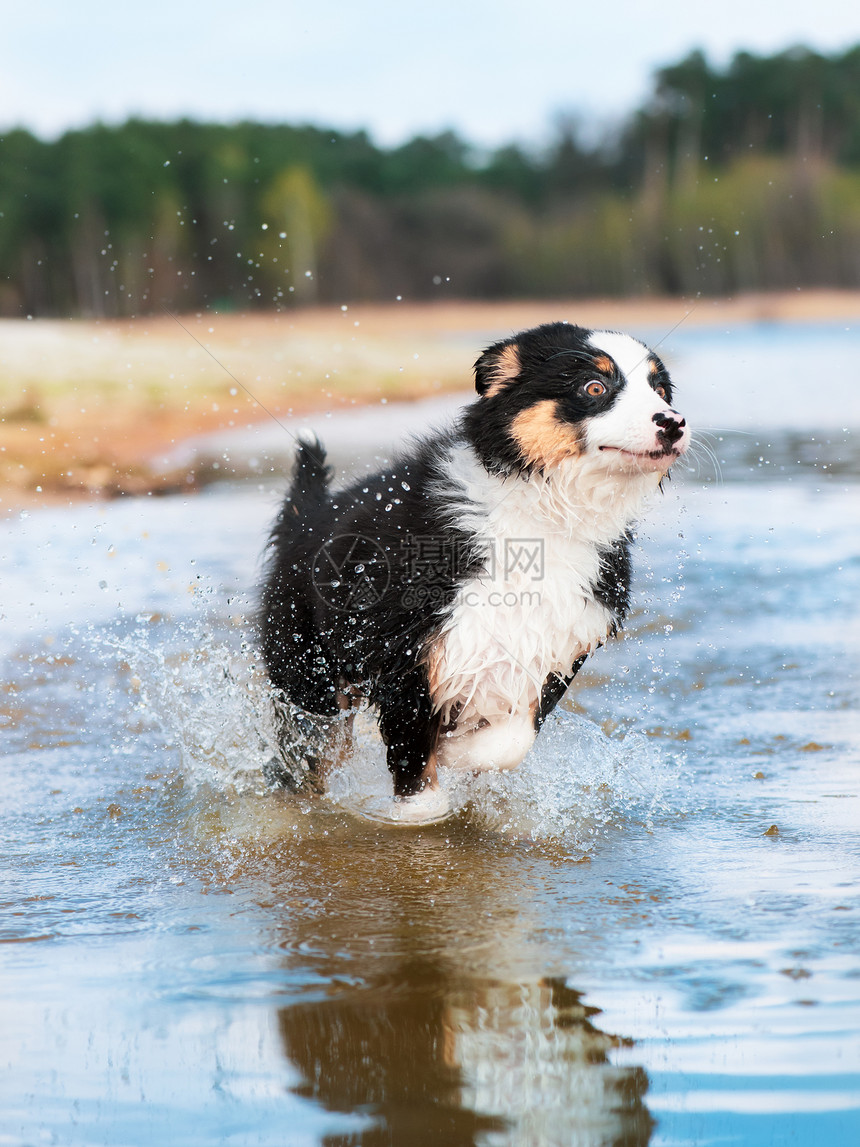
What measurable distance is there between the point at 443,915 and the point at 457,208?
40.6 m

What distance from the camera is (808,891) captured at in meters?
3.54

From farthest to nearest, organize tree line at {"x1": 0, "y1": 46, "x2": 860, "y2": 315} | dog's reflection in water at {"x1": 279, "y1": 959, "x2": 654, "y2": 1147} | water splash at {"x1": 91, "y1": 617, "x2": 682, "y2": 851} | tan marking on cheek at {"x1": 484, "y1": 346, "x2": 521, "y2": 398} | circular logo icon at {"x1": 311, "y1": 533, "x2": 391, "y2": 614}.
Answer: tree line at {"x1": 0, "y1": 46, "x2": 860, "y2": 315}
water splash at {"x1": 91, "y1": 617, "x2": 682, "y2": 851}
circular logo icon at {"x1": 311, "y1": 533, "x2": 391, "y2": 614}
tan marking on cheek at {"x1": 484, "y1": 346, "x2": 521, "y2": 398}
dog's reflection in water at {"x1": 279, "y1": 959, "x2": 654, "y2": 1147}

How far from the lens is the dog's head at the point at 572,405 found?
12.1 feet

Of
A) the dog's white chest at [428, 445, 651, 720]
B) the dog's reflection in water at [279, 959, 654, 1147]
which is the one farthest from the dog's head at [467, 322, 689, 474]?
the dog's reflection in water at [279, 959, 654, 1147]

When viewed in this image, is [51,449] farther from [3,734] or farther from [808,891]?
[808,891]

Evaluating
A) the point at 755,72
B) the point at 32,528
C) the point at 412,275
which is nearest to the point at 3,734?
the point at 32,528

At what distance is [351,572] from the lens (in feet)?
13.6

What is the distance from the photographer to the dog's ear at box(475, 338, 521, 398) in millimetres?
3918

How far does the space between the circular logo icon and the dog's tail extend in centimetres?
40

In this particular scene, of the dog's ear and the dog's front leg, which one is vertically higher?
the dog's ear

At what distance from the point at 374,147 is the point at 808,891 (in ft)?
160

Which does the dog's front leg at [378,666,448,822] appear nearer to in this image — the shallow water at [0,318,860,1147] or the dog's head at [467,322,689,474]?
the shallow water at [0,318,860,1147]

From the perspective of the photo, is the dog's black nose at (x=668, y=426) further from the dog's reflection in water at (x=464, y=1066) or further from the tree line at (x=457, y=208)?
the tree line at (x=457, y=208)

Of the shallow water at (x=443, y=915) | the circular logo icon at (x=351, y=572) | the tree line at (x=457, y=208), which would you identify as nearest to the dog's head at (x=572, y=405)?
the circular logo icon at (x=351, y=572)
